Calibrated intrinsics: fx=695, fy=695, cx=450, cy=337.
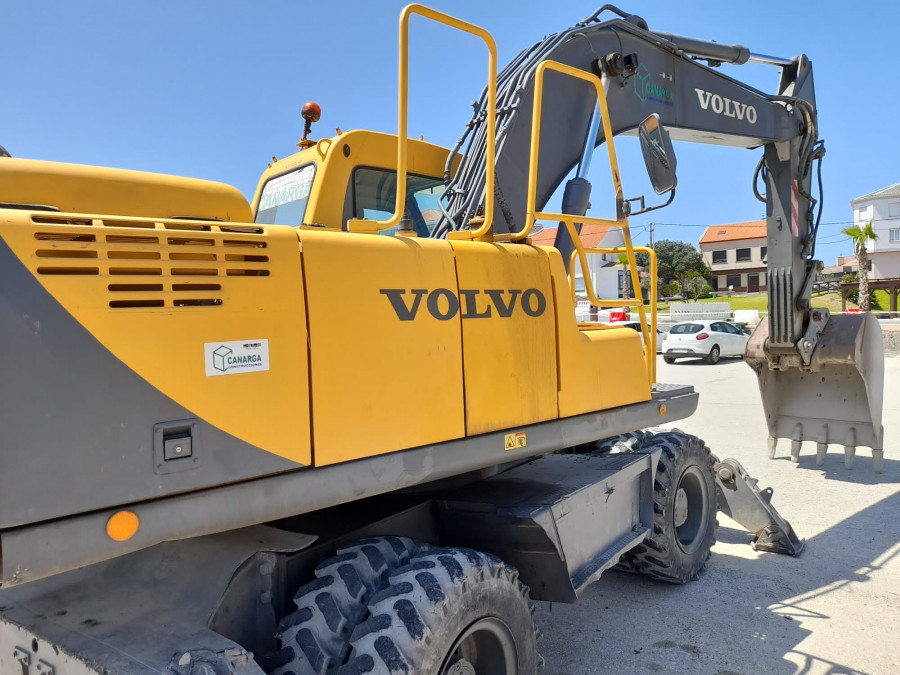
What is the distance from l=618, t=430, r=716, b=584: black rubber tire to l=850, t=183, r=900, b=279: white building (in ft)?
204

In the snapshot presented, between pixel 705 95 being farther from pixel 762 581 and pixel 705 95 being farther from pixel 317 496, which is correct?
pixel 317 496

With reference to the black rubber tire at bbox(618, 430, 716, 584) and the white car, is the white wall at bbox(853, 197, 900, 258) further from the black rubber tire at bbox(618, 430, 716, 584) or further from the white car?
the black rubber tire at bbox(618, 430, 716, 584)

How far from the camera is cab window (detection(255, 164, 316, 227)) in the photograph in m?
4.06

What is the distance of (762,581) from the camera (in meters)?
4.89

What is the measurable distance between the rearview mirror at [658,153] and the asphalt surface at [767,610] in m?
2.49

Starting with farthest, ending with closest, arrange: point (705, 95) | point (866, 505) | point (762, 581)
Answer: point (866, 505) < point (705, 95) < point (762, 581)

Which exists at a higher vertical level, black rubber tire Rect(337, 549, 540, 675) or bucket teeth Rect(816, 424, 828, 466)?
black rubber tire Rect(337, 549, 540, 675)

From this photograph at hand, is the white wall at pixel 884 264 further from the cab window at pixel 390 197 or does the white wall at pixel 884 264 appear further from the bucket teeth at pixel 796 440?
the cab window at pixel 390 197

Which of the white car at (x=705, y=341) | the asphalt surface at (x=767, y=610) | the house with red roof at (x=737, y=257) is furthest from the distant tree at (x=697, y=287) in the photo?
the asphalt surface at (x=767, y=610)

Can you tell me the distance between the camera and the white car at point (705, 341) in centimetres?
2123

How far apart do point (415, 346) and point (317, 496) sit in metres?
0.63

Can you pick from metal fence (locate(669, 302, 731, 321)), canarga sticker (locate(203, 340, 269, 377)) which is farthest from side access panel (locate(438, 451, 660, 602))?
metal fence (locate(669, 302, 731, 321))

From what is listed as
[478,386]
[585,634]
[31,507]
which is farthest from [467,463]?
[585,634]

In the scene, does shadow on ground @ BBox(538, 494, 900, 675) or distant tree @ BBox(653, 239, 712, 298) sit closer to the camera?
shadow on ground @ BBox(538, 494, 900, 675)
